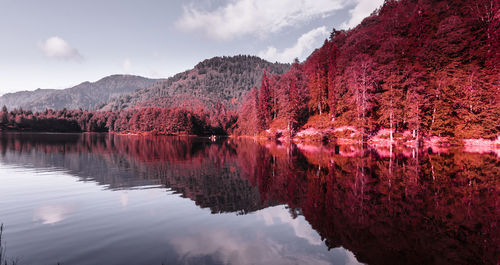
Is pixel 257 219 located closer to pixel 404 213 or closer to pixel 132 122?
pixel 404 213

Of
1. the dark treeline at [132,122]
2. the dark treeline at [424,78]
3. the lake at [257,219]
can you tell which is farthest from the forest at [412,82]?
the dark treeline at [132,122]

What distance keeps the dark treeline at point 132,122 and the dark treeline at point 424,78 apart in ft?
268

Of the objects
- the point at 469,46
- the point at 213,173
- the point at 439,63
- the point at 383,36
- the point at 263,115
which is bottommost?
the point at 213,173

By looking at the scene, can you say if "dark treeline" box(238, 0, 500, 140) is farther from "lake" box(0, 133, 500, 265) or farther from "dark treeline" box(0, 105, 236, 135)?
"dark treeline" box(0, 105, 236, 135)

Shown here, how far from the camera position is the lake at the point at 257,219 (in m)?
6.27

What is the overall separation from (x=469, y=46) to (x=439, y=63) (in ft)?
21.4

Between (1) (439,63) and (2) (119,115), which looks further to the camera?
(2) (119,115)

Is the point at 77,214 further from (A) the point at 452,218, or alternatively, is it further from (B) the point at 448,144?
(B) the point at 448,144

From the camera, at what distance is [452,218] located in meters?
8.36

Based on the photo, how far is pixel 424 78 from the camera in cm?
4681

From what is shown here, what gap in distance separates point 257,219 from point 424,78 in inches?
2100

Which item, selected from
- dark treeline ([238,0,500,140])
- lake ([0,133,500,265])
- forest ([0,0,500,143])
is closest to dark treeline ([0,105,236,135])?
forest ([0,0,500,143])

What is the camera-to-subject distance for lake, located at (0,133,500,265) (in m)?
6.27

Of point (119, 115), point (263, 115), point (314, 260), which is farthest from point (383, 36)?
point (119, 115)
